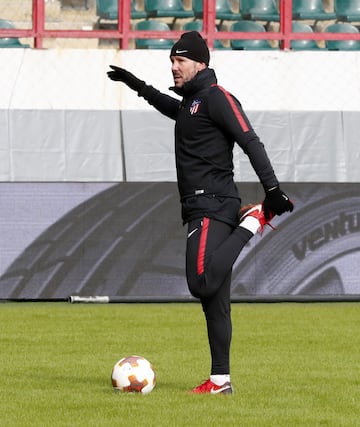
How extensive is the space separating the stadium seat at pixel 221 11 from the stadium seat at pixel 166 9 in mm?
145

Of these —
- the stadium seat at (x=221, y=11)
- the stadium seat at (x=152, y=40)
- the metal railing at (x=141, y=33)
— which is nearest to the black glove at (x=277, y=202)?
the metal railing at (x=141, y=33)

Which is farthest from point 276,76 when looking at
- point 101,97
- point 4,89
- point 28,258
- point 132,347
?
point 132,347

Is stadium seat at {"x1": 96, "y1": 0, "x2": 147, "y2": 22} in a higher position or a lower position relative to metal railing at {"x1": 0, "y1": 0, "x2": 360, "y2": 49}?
higher

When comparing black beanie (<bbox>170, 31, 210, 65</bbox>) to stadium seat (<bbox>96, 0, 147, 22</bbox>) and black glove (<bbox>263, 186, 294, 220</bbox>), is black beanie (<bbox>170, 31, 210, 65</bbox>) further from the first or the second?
stadium seat (<bbox>96, 0, 147, 22</bbox>)

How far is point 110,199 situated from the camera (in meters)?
14.9

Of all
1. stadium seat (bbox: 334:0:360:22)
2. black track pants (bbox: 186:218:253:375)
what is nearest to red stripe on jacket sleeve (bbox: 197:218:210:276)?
black track pants (bbox: 186:218:253:375)

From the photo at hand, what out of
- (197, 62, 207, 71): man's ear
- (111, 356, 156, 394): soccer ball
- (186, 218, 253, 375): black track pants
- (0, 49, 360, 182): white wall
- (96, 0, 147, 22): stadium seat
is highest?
(96, 0, 147, 22): stadium seat

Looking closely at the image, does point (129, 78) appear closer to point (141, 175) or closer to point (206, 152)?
point (206, 152)

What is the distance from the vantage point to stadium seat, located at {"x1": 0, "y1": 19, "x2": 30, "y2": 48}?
18.1 metres

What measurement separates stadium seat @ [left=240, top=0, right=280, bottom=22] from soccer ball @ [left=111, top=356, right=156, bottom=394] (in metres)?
12.5

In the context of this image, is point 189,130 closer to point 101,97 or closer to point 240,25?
point 101,97

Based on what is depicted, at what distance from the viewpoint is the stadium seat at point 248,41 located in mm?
18844

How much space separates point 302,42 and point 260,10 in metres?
0.92

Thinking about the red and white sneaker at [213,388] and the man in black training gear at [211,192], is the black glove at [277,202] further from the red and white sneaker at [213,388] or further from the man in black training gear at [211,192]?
the red and white sneaker at [213,388]
